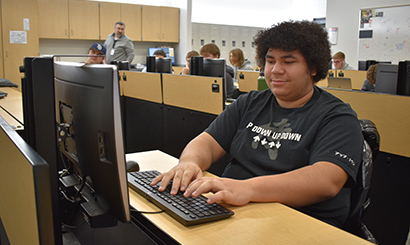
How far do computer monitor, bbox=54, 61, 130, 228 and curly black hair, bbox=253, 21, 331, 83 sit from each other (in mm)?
781

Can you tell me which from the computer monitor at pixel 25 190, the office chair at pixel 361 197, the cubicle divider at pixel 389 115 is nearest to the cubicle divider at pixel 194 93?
the cubicle divider at pixel 389 115

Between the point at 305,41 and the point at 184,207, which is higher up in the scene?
the point at 305,41

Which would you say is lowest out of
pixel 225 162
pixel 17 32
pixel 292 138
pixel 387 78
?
pixel 225 162

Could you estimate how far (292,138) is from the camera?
135cm

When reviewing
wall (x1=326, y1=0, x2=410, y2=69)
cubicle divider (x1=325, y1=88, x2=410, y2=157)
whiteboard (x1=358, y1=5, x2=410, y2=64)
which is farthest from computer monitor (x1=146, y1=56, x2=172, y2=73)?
whiteboard (x1=358, y1=5, x2=410, y2=64)

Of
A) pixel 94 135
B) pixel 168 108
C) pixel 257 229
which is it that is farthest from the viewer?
pixel 168 108

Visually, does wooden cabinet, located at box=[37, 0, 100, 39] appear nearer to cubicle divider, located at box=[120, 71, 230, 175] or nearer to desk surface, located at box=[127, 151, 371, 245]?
cubicle divider, located at box=[120, 71, 230, 175]

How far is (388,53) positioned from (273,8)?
369 centimetres

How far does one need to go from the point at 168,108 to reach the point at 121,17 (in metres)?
5.10

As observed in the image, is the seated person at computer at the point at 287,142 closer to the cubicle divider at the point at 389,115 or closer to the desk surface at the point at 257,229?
the desk surface at the point at 257,229

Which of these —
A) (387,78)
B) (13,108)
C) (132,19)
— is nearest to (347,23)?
(132,19)

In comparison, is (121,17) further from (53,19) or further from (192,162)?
(192,162)

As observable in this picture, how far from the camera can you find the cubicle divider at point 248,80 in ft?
16.8

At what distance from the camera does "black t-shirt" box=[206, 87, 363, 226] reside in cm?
124
